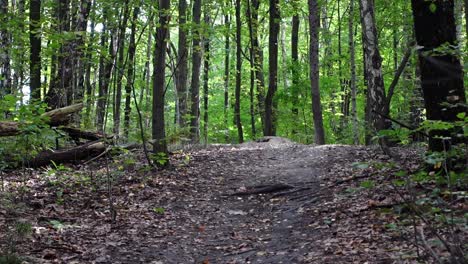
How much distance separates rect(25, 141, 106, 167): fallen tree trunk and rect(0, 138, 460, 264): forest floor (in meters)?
0.41

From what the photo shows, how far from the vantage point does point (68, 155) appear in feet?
34.6

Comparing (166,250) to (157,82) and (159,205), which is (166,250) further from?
(157,82)

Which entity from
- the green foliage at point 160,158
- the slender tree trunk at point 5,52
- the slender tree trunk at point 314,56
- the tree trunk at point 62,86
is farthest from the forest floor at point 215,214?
the slender tree trunk at point 5,52

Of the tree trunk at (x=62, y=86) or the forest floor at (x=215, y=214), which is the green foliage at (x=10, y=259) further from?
the tree trunk at (x=62, y=86)

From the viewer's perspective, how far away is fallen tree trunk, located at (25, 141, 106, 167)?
33.2 feet

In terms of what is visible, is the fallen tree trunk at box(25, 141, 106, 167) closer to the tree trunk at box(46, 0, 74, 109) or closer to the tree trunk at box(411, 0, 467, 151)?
the tree trunk at box(46, 0, 74, 109)

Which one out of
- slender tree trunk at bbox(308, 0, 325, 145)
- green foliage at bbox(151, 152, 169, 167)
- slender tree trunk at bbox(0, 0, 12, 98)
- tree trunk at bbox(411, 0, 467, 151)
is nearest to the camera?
tree trunk at bbox(411, 0, 467, 151)

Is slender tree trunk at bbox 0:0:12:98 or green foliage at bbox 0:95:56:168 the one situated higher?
slender tree trunk at bbox 0:0:12:98

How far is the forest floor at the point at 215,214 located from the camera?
207 inches

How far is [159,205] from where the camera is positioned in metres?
7.93

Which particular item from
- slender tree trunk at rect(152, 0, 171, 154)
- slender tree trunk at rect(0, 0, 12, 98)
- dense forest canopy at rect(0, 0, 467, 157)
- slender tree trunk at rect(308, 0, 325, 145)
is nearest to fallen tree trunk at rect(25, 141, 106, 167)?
dense forest canopy at rect(0, 0, 467, 157)

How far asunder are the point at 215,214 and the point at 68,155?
4790mm

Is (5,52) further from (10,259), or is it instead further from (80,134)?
(10,259)

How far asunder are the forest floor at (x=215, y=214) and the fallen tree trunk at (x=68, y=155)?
41 cm
